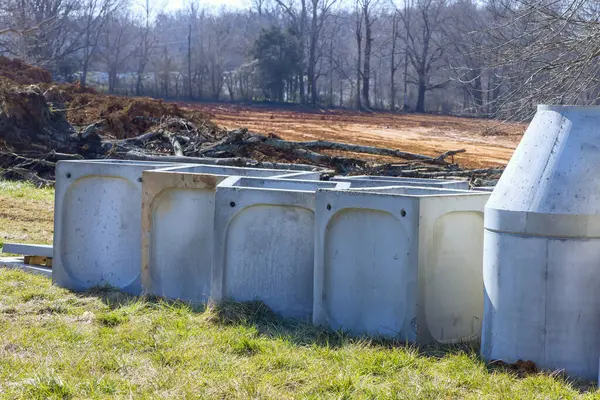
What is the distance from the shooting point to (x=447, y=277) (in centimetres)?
591

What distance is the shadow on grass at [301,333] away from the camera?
17.0 feet

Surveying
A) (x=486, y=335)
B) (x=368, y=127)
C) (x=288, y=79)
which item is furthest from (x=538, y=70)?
(x=288, y=79)

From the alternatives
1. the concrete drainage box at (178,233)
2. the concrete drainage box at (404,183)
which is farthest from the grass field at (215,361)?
the concrete drainage box at (404,183)

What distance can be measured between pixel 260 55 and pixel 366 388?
5509 cm

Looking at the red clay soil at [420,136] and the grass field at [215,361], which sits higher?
the red clay soil at [420,136]

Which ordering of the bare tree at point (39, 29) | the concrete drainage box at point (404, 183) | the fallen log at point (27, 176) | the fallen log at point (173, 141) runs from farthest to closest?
1. the bare tree at point (39, 29)
2. the fallen log at point (173, 141)
3. the fallen log at point (27, 176)
4. the concrete drainage box at point (404, 183)

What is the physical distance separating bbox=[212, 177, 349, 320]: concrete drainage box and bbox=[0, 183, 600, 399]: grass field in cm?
17

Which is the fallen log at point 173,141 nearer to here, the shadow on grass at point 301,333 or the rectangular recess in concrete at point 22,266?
the rectangular recess in concrete at point 22,266

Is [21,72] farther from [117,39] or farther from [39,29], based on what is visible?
[117,39]

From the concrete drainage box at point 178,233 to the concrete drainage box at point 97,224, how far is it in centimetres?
33

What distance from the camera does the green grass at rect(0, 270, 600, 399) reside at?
483 cm

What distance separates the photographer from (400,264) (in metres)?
5.80

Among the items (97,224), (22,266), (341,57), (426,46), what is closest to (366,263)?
(97,224)

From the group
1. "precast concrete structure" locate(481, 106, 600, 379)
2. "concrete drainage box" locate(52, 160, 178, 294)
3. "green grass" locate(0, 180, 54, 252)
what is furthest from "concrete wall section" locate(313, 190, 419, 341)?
"green grass" locate(0, 180, 54, 252)
